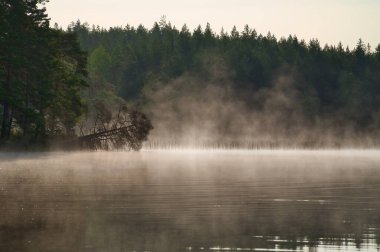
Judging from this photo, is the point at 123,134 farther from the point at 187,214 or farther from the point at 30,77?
the point at 187,214

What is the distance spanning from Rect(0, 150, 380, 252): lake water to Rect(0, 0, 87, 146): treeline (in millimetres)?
35989

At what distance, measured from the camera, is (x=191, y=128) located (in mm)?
174375

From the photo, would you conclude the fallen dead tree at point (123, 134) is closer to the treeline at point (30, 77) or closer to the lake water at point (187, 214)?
the treeline at point (30, 77)

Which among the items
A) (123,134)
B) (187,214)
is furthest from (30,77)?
(187,214)

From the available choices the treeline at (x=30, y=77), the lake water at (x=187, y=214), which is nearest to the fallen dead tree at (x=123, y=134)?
the treeline at (x=30, y=77)

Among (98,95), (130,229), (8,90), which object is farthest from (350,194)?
(98,95)

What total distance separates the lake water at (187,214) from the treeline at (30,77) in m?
36.0

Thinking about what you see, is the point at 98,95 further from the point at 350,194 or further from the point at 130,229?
the point at 130,229

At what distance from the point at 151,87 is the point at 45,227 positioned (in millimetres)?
163860

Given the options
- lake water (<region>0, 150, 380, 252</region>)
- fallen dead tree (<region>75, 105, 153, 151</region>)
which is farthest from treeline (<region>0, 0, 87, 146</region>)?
lake water (<region>0, 150, 380, 252</region>)

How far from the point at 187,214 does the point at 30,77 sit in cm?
5344

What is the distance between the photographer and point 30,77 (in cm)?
7150

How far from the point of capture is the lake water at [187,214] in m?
15.6

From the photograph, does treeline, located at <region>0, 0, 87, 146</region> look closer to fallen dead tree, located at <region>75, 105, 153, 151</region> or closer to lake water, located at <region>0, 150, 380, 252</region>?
fallen dead tree, located at <region>75, 105, 153, 151</region>
